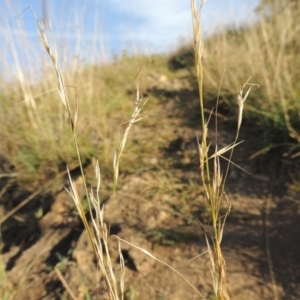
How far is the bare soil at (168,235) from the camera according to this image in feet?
5.11

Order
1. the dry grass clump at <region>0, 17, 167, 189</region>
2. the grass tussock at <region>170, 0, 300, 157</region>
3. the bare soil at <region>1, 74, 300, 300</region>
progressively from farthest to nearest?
the dry grass clump at <region>0, 17, 167, 189</region> → the grass tussock at <region>170, 0, 300, 157</region> → the bare soil at <region>1, 74, 300, 300</region>

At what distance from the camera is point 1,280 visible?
1.79m

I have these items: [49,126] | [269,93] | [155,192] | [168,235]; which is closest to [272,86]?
[269,93]

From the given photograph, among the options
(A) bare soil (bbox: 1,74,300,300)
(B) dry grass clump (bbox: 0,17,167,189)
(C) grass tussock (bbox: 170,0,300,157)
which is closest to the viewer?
(A) bare soil (bbox: 1,74,300,300)

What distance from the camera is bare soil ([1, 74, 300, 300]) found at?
1.56 m

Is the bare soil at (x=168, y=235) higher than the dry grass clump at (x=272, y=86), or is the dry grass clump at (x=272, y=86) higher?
the dry grass clump at (x=272, y=86)

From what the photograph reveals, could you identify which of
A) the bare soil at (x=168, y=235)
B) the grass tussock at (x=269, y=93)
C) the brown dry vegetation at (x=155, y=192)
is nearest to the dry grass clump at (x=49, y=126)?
the brown dry vegetation at (x=155, y=192)

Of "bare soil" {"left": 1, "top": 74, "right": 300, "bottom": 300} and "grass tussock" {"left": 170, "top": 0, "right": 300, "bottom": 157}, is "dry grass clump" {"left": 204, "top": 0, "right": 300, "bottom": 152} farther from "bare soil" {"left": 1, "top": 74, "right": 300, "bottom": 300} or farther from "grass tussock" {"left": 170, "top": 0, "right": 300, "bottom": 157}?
"bare soil" {"left": 1, "top": 74, "right": 300, "bottom": 300}

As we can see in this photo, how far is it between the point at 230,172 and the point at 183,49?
4322 millimetres

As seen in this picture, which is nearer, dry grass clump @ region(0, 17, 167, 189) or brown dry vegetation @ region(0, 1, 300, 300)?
brown dry vegetation @ region(0, 1, 300, 300)

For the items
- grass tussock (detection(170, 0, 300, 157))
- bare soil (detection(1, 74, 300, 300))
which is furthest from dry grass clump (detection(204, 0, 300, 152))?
bare soil (detection(1, 74, 300, 300))

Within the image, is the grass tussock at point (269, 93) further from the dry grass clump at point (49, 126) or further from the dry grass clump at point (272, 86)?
the dry grass clump at point (49, 126)

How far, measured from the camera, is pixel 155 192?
7.36 ft

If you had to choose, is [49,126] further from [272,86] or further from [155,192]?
[272,86]
